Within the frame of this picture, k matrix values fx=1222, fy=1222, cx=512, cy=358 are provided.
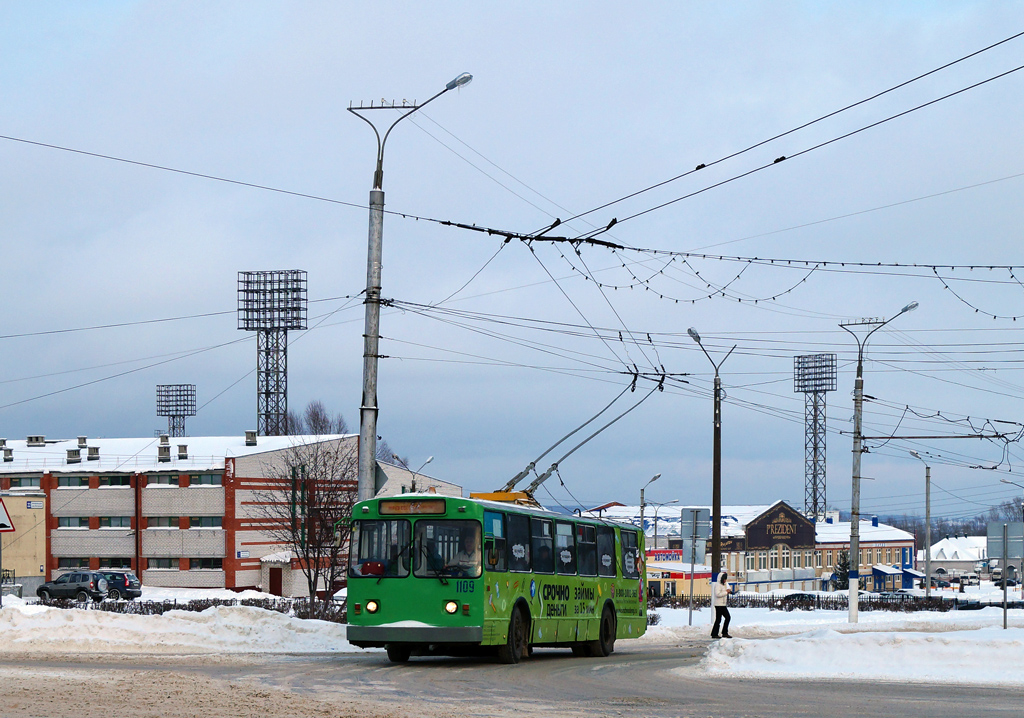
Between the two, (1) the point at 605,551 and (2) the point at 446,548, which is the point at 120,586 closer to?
(1) the point at 605,551

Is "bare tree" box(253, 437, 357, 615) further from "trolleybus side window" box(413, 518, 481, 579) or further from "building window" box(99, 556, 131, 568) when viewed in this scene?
"trolleybus side window" box(413, 518, 481, 579)

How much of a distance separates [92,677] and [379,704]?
415cm

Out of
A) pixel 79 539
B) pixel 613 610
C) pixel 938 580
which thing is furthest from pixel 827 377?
pixel 613 610

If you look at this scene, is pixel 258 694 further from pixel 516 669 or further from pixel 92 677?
pixel 516 669

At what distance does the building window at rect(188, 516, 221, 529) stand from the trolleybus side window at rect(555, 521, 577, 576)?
51522mm

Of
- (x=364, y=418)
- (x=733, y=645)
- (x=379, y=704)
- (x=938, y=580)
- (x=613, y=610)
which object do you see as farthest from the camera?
(x=938, y=580)

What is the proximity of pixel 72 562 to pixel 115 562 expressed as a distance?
10.8 ft

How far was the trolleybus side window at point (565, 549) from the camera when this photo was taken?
20734 millimetres

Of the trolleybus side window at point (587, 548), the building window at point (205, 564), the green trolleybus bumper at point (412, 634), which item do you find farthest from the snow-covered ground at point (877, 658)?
the building window at point (205, 564)

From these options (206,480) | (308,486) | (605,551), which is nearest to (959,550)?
(206,480)

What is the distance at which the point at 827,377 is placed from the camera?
419 ft

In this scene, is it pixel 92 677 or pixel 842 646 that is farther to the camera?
pixel 842 646

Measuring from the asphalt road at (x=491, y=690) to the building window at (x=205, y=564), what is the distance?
5202 cm

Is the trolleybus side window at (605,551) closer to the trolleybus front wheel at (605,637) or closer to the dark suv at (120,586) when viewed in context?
the trolleybus front wheel at (605,637)
